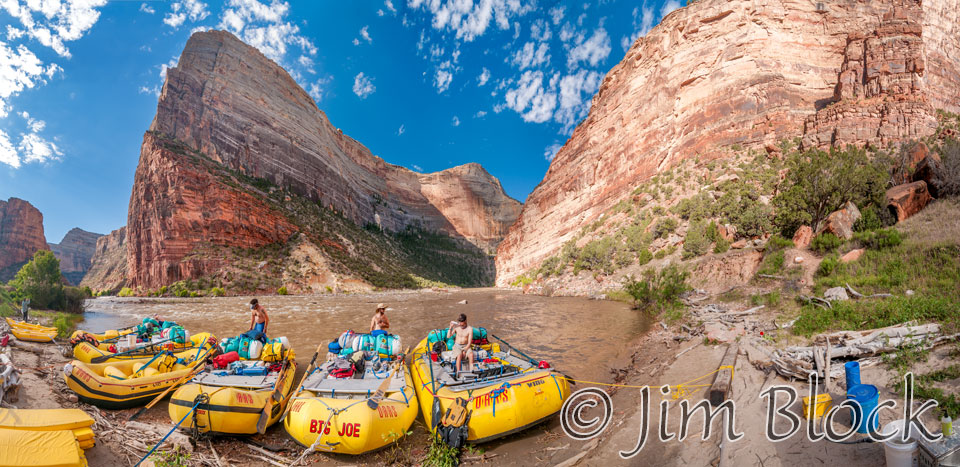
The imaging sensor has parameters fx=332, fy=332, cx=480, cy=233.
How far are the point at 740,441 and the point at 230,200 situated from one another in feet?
173

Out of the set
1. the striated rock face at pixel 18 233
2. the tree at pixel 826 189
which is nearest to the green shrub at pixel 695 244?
the tree at pixel 826 189

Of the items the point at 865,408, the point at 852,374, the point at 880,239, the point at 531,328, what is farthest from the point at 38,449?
the point at 880,239

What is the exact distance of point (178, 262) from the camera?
39.6 m

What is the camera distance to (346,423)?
4.85 meters

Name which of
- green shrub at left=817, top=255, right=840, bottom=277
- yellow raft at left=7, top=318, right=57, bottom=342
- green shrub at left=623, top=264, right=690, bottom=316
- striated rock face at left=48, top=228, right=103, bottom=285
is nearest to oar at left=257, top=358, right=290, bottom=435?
yellow raft at left=7, top=318, right=57, bottom=342

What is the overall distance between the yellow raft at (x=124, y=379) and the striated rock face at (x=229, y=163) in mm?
39653

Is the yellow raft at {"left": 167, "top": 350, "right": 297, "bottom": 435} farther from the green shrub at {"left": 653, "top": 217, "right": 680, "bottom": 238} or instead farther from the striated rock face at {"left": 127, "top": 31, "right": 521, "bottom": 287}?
the striated rock face at {"left": 127, "top": 31, "right": 521, "bottom": 287}

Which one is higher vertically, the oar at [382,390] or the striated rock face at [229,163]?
the striated rock face at [229,163]

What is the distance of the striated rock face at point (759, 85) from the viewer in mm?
21578

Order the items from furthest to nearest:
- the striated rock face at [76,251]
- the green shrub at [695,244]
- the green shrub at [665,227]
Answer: the striated rock face at [76,251]
the green shrub at [665,227]
the green shrub at [695,244]

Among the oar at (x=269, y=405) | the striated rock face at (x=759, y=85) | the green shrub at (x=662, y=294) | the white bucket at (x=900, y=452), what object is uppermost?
the striated rock face at (x=759, y=85)

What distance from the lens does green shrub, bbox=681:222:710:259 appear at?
781 inches

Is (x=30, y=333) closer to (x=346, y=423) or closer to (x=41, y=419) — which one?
(x=41, y=419)

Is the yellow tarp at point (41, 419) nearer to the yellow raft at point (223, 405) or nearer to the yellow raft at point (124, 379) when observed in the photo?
the yellow raft at point (223, 405)
